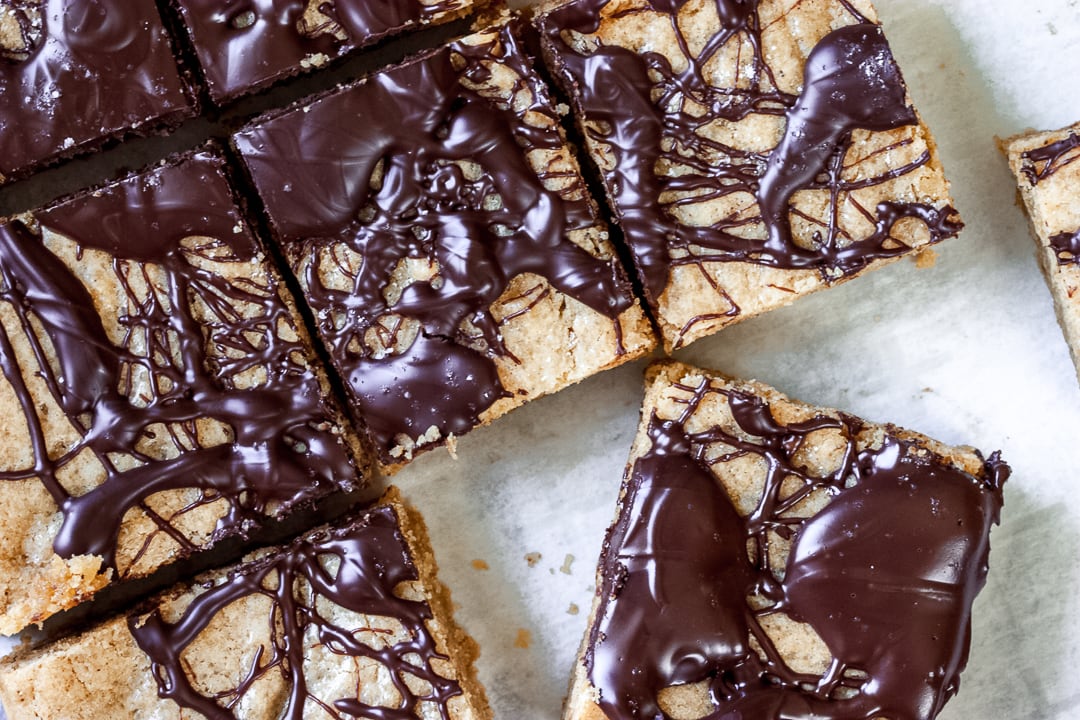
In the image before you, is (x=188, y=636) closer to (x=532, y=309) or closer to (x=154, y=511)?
(x=154, y=511)

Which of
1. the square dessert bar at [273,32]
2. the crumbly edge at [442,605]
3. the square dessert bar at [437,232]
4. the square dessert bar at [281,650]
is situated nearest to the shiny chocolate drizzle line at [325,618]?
the square dessert bar at [281,650]

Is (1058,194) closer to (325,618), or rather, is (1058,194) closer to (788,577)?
(788,577)

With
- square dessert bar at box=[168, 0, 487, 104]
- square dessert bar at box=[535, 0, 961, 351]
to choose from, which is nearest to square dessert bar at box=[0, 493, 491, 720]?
square dessert bar at box=[535, 0, 961, 351]

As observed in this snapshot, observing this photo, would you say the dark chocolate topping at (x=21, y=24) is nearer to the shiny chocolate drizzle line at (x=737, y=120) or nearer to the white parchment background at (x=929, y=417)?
the shiny chocolate drizzle line at (x=737, y=120)

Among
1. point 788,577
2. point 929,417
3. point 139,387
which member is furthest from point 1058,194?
point 139,387

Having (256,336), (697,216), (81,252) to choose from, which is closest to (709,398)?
(697,216)

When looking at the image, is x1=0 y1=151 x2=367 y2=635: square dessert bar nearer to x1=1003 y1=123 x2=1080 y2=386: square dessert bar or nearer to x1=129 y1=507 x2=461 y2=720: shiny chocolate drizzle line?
x1=129 y1=507 x2=461 y2=720: shiny chocolate drizzle line
